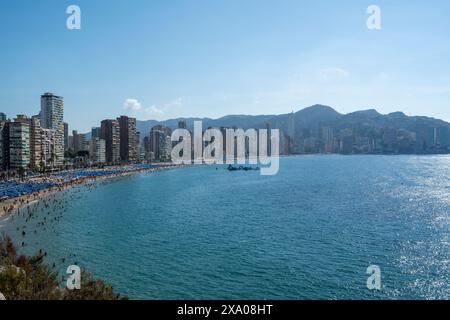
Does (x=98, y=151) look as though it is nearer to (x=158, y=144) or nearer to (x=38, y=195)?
(x=158, y=144)

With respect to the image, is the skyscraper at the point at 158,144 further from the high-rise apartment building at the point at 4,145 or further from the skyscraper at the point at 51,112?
the high-rise apartment building at the point at 4,145

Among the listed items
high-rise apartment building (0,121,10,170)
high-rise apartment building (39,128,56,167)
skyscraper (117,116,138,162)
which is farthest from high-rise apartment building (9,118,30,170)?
skyscraper (117,116,138,162)

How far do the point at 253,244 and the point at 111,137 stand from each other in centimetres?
11367

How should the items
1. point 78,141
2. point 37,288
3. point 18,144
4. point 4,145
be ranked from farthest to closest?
point 78,141 < point 4,145 < point 18,144 < point 37,288

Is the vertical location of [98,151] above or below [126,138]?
below

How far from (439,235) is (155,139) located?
15935 centimetres

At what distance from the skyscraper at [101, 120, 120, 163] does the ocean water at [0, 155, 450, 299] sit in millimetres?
80275

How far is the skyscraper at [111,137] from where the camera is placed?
13188 centimetres

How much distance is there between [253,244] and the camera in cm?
2878

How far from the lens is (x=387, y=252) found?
86.7 feet

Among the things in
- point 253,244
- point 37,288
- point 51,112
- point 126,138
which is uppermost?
point 51,112

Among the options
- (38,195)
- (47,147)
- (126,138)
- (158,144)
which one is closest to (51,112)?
(47,147)

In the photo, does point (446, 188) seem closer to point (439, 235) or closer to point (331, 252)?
point (439, 235)
